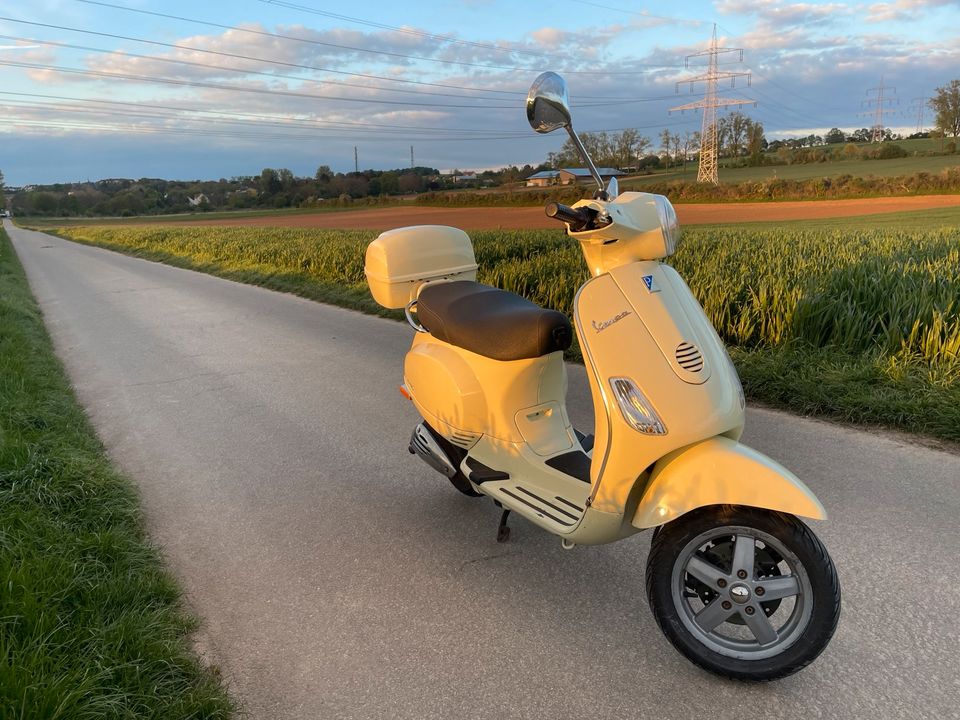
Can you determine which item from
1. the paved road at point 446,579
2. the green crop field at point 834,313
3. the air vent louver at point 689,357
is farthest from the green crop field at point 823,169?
the air vent louver at point 689,357

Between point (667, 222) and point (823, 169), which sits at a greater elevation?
point (823, 169)

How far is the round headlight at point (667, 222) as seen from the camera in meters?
2.26

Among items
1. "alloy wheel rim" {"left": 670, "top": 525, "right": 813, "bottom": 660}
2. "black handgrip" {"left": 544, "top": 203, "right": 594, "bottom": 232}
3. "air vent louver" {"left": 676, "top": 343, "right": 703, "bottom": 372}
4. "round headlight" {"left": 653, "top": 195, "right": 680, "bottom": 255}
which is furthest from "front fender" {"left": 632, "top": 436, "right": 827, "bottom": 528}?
"black handgrip" {"left": 544, "top": 203, "right": 594, "bottom": 232}

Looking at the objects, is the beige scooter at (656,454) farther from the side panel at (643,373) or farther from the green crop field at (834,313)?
the green crop field at (834,313)

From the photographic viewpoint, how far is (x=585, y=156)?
2441 millimetres

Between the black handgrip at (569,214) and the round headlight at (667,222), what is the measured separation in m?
0.25

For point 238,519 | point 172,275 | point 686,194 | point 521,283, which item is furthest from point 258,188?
point 238,519

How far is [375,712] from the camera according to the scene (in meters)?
2.04

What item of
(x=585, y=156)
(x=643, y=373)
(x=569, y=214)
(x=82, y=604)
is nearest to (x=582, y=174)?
(x=585, y=156)

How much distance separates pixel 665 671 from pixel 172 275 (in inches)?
657

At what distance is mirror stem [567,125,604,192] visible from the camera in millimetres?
2339

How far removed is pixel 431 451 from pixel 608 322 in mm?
1339

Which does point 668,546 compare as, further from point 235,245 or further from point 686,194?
point 686,194

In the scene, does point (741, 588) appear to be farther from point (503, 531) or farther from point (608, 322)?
point (503, 531)
